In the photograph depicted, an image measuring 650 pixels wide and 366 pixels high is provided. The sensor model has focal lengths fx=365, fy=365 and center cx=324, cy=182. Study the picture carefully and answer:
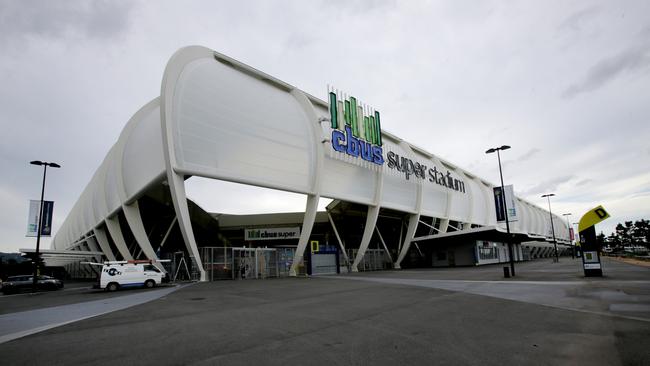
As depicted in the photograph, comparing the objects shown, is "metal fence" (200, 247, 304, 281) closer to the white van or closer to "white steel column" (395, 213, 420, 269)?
the white van

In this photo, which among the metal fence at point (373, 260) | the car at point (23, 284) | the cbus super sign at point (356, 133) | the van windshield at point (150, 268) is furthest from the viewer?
the metal fence at point (373, 260)

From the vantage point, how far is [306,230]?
33.6 meters

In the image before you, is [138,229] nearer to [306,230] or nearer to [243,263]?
[243,263]

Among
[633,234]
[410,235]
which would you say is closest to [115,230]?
[410,235]

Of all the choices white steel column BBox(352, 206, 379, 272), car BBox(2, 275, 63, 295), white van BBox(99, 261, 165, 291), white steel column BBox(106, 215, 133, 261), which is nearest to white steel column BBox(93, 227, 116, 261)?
white steel column BBox(106, 215, 133, 261)

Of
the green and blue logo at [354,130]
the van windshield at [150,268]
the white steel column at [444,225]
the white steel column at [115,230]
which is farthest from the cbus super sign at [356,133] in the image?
the white steel column at [115,230]

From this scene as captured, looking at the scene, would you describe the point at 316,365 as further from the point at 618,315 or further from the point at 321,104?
the point at 321,104

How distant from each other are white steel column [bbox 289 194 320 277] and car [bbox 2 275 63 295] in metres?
20.1

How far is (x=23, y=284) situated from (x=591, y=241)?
→ 1638 inches

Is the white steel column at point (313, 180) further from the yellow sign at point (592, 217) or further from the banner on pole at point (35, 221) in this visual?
the banner on pole at point (35, 221)

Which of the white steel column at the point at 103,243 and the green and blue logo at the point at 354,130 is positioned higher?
the green and blue logo at the point at 354,130

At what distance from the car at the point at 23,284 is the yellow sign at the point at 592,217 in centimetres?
3988

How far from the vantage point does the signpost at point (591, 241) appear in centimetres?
2178

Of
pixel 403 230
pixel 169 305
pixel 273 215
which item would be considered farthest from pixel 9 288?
pixel 403 230
